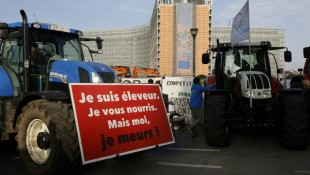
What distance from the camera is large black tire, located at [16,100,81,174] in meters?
4.28

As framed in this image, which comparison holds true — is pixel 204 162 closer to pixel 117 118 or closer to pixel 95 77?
pixel 117 118

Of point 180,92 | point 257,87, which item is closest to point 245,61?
point 257,87

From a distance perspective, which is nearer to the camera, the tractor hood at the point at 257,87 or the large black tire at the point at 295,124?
the large black tire at the point at 295,124

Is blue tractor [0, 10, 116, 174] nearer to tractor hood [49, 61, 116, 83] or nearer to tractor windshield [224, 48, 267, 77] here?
tractor hood [49, 61, 116, 83]

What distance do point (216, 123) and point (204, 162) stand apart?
1473mm

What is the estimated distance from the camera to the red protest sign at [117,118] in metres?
4.31

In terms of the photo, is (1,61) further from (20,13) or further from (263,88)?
(263,88)

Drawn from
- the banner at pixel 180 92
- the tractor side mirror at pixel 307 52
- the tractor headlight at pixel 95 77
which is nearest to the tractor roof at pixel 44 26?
the tractor headlight at pixel 95 77

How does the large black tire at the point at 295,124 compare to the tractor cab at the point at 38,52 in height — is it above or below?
below

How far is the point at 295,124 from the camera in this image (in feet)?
21.6

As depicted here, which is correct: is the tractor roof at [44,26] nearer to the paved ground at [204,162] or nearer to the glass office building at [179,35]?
the paved ground at [204,162]

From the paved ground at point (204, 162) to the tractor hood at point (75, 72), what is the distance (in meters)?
1.69

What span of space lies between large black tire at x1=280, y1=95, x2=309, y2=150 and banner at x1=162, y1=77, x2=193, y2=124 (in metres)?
5.60

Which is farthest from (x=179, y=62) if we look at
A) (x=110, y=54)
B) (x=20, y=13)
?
(x=20, y=13)
